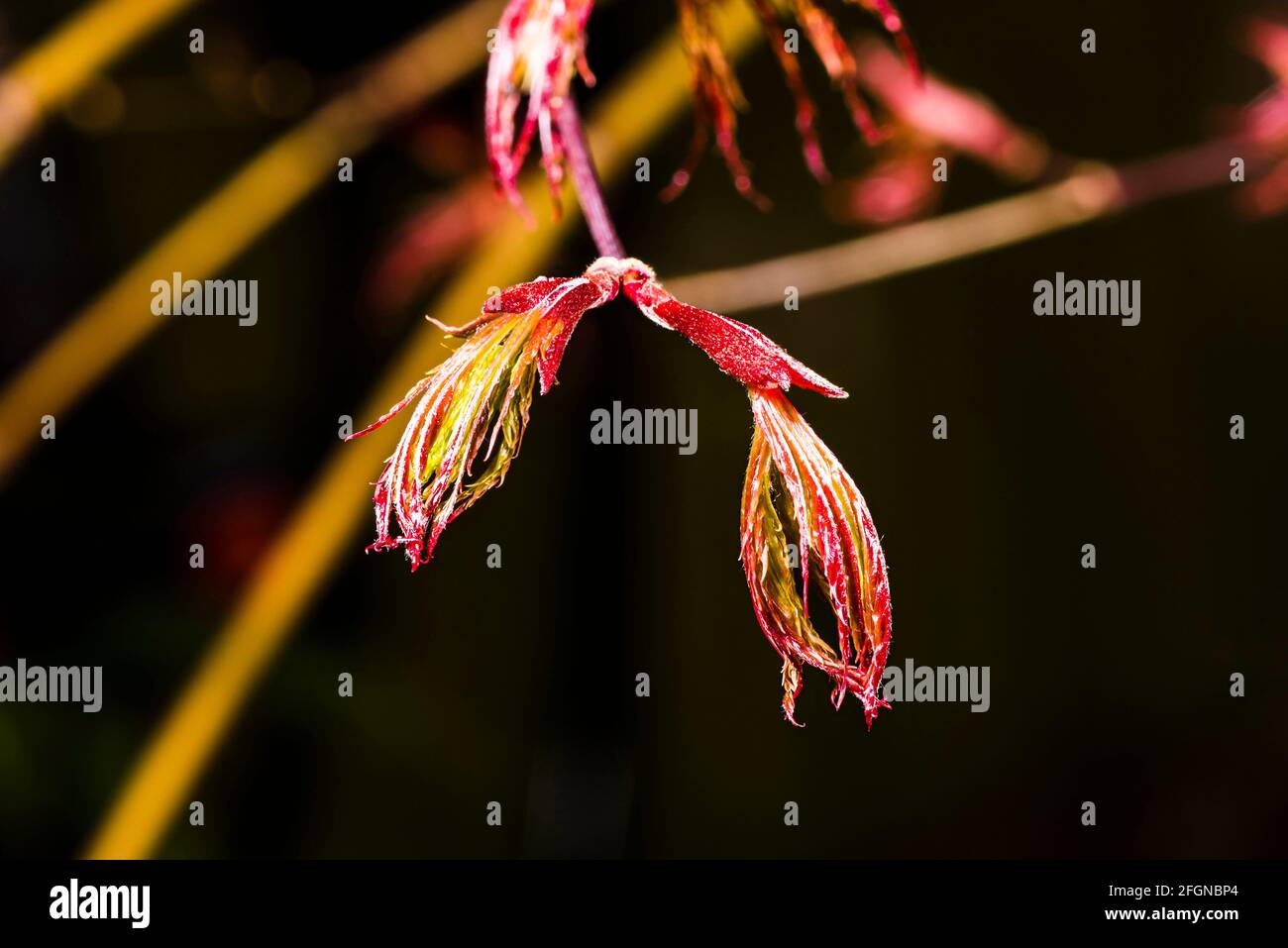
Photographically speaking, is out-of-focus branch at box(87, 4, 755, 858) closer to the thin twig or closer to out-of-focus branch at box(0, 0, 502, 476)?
out-of-focus branch at box(0, 0, 502, 476)

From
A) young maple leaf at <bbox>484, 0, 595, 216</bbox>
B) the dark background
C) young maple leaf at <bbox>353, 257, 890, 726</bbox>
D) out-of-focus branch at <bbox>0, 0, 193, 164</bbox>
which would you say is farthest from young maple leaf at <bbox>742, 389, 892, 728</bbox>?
the dark background

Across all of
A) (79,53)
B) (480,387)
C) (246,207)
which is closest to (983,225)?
(246,207)

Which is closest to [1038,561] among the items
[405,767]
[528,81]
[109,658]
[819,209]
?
[819,209]

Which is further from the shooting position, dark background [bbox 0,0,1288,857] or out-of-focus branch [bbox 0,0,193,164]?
dark background [bbox 0,0,1288,857]

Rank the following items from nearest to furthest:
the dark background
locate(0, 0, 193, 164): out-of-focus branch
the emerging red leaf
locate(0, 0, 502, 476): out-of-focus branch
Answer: the emerging red leaf < locate(0, 0, 193, 164): out-of-focus branch < locate(0, 0, 502, 476): out-of-focus branch < the dark background

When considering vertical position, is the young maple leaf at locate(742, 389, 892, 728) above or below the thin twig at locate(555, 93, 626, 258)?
below

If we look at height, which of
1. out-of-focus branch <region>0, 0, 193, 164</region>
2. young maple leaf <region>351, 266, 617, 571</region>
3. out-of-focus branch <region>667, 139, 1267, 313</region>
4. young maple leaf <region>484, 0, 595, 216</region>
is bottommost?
young maple leaf <region>351, 266, 617, 571</region>
